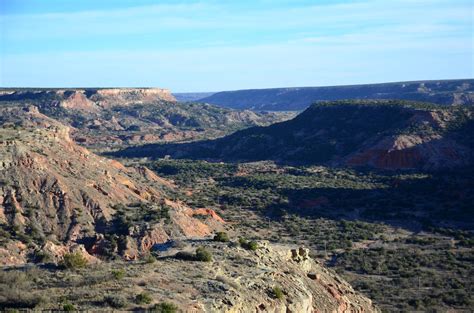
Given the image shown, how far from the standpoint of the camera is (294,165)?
10444 cm

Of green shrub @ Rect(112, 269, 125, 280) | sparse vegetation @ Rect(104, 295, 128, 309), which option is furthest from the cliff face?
sparse vegetation @ Rect(104, 295, 128, 309)

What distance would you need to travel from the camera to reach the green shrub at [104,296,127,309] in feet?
55.3

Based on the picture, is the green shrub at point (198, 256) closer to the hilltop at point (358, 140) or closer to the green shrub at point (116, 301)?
→ the green shrub at point (116, 301)

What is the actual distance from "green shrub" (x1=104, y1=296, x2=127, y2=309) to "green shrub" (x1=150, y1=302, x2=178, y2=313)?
3.05 ft

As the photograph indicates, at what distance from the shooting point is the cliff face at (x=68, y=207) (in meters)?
39.4

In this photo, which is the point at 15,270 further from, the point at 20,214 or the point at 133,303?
the point at 20,214

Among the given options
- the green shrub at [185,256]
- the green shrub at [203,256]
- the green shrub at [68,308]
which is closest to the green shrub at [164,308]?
the green shrub at [68,308]

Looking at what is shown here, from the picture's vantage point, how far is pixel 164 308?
54.4 ft

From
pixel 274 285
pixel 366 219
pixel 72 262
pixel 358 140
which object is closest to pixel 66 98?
pixel 358 140

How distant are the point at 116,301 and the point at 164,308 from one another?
1.58 meters

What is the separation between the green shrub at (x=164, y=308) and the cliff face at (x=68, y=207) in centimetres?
1664

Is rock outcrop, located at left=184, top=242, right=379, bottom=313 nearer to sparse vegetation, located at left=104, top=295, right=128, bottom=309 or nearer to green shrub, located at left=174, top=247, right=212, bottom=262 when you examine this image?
green shrub, located at left=174, top=247, right=212, bottom=262

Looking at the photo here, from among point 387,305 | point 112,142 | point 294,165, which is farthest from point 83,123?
point 387,305

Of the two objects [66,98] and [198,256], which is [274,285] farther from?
[66,98]
